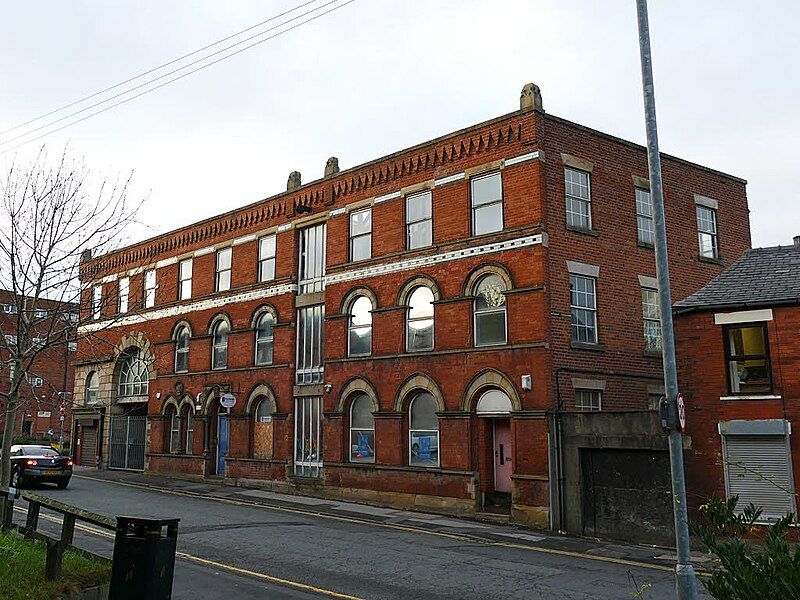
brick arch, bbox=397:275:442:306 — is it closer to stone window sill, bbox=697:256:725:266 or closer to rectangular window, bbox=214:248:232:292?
stone window sill, bbox=697:256:725:266

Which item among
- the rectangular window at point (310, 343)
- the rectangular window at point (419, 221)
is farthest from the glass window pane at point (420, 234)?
the rectangular window at point (310, 343)

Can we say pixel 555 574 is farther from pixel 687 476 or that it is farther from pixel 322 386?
pixel 322 386

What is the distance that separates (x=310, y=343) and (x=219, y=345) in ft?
18.7

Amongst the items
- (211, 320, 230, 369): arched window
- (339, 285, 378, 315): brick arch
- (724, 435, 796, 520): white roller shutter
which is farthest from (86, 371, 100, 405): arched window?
(724, 435, 796, 520): white roller shutter

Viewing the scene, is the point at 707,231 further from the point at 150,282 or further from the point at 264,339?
the point at 150,282

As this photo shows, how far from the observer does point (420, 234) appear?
22875mm

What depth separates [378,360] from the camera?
23.2 meters

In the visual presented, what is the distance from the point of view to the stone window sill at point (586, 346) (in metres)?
19.7

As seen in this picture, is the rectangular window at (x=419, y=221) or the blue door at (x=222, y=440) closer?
the rectangular window at (x=419, y=221)

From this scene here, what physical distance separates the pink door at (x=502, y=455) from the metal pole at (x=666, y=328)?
33.4 ft

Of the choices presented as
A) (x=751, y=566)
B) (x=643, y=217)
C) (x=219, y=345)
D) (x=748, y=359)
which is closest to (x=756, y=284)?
(x=748, y=359)

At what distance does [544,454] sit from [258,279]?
14.3 m

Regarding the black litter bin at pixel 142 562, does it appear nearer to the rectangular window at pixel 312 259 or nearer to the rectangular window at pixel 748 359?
the rectangular window at pixel 748 359

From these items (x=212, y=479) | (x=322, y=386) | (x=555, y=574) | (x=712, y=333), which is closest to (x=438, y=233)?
(x=322, y=386)
